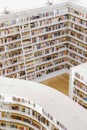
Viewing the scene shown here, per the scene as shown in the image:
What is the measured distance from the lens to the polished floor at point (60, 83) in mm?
12845

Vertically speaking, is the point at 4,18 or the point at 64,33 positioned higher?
the point at 4,18

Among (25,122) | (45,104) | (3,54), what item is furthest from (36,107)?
(3,54)

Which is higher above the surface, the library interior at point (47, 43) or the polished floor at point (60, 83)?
the library interior at point (47, 43)

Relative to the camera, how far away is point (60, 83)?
1322cm

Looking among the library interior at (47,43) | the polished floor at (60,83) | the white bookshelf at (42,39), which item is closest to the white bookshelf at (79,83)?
the library interior at (47,43)

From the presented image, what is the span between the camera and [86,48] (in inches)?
506

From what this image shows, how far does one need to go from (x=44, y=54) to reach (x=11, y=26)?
80.0 inches

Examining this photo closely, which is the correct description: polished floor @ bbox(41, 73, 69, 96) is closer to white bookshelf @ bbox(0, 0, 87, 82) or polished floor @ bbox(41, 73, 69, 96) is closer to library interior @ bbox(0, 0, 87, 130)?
library interior @ bbox(0, 0, 87, 130)

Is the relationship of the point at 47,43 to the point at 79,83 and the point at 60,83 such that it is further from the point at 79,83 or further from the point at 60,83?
the point at 79,83

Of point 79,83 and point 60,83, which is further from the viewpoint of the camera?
point 60,83

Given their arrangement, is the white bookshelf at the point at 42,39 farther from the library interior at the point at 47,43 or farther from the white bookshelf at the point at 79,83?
the white bookshelf at the point at 79,83

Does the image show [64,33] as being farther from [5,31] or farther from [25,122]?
[25,122]

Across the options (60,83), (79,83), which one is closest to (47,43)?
(60,83)

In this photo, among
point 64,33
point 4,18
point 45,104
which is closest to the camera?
point 45,104
